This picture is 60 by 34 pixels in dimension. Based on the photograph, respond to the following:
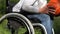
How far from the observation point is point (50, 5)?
424cm

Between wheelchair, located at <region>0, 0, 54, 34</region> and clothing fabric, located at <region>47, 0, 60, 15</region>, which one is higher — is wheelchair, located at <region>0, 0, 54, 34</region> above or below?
below

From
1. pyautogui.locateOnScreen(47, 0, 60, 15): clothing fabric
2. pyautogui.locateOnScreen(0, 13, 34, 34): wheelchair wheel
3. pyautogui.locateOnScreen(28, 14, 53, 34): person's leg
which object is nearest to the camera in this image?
pyautogui.locateOnScreen(0, 13, 34, 34): wheelchair wheel

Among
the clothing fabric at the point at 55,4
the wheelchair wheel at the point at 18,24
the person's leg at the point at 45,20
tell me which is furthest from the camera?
the clothing fabric at the point at 55,4

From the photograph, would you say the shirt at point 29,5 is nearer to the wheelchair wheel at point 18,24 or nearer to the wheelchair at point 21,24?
the wheelchair at point 21,24

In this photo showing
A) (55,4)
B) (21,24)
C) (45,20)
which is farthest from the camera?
(55,4)

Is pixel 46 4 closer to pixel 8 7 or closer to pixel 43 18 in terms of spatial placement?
pixel 43 18

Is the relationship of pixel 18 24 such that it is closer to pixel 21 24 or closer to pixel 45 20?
pixel 21 24

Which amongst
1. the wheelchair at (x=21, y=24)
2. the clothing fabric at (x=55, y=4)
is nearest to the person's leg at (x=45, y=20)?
the wheelchair at (x=21, y=24)

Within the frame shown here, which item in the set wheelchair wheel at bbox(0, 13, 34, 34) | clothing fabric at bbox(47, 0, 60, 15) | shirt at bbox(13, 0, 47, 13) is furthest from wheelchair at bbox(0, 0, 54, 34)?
clothing fabric at bbox(47, 0, 60, 15)

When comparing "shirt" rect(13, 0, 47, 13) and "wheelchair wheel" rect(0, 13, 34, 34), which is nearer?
"wheelchair wheel" rect(0, 13, 34, 34)

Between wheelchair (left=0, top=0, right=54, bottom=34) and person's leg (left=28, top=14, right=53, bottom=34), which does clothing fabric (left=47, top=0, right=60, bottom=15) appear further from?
wheelchair (left=0, top=0, right=54, bottom=34)

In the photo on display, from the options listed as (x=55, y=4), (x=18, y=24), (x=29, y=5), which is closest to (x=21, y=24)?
(x=18, y=24)

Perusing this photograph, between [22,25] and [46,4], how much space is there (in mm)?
488

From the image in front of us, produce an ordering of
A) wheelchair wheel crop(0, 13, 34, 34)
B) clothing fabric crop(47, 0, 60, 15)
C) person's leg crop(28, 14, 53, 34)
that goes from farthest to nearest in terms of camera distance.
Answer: clothing fabric crop(47, 0, 60, 15) < person's leg crop(28, 14, 53, 34) < wheelchair wheel crop(0, 13, 34, 34)
